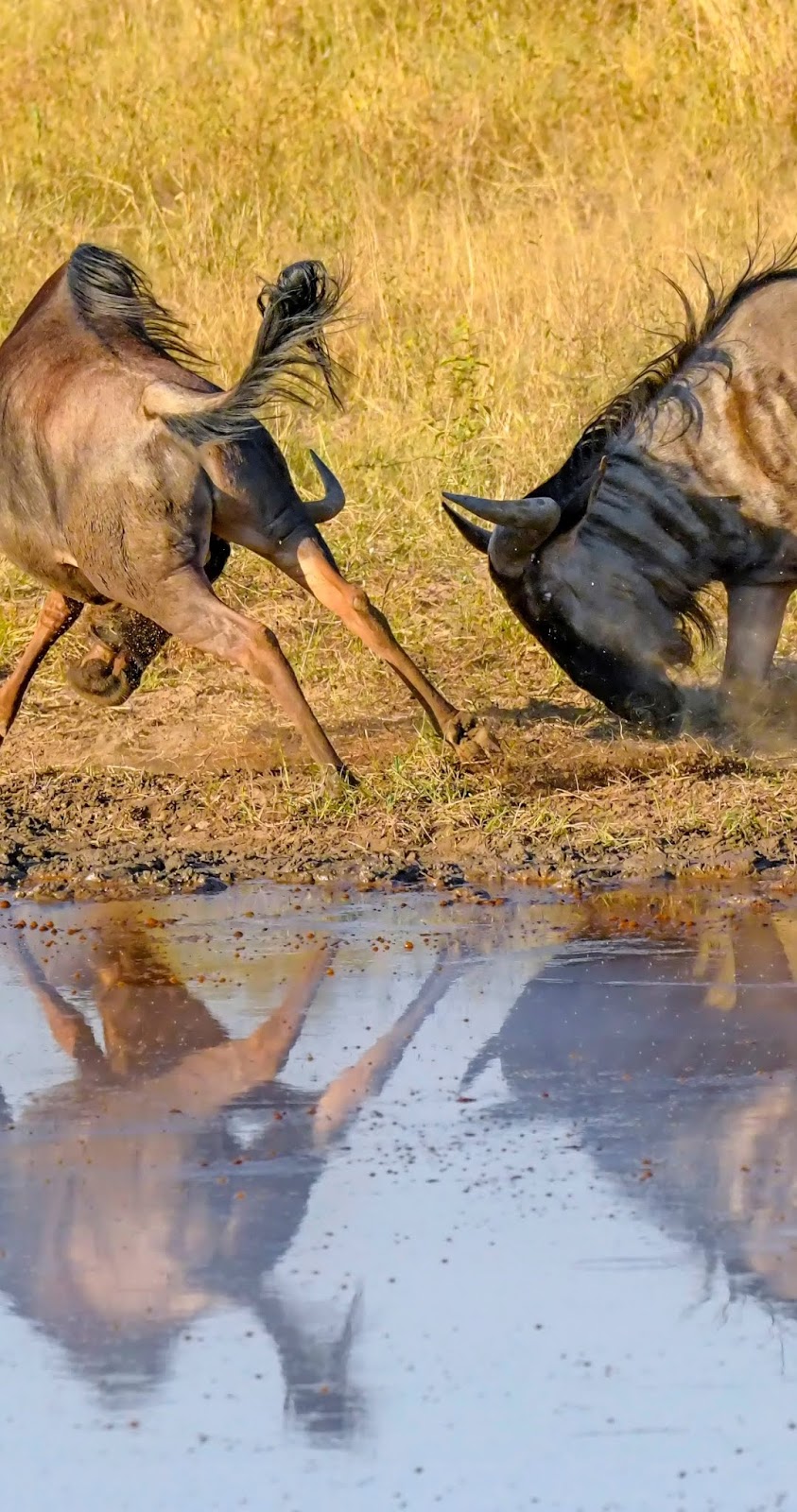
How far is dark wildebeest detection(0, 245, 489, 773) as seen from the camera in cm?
670

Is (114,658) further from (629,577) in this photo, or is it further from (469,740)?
(629,577)

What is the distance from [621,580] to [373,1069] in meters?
3.06

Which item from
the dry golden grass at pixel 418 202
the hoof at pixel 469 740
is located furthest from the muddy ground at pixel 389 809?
the dry golden grass at pixel 418 202

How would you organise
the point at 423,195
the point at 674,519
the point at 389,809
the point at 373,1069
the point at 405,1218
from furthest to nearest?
the point at 423,195, the point at 674,519, the point at 389,809, the point at 373,1069, the point at 405,1218

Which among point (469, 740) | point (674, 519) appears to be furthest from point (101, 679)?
point (674, 519)

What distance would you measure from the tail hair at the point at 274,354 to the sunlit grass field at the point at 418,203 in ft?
5.35

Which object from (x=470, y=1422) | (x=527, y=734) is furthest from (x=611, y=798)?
(x=470, y=1422)

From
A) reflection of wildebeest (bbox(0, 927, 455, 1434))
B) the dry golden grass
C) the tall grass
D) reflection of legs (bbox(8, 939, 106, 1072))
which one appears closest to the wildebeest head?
the dry golden grass

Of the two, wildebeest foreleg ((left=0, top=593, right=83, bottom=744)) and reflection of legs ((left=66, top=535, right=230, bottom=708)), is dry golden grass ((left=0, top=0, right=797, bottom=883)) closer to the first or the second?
reflection of legs ((left=66, top=535, right=230, bottom=708))

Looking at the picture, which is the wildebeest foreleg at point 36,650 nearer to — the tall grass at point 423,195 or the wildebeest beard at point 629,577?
the tall grass at point 423,195

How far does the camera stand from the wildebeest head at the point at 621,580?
728 cm

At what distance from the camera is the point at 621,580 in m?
7.33

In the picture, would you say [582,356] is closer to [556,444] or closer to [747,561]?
[556,444]

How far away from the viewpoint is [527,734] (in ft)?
25.1
